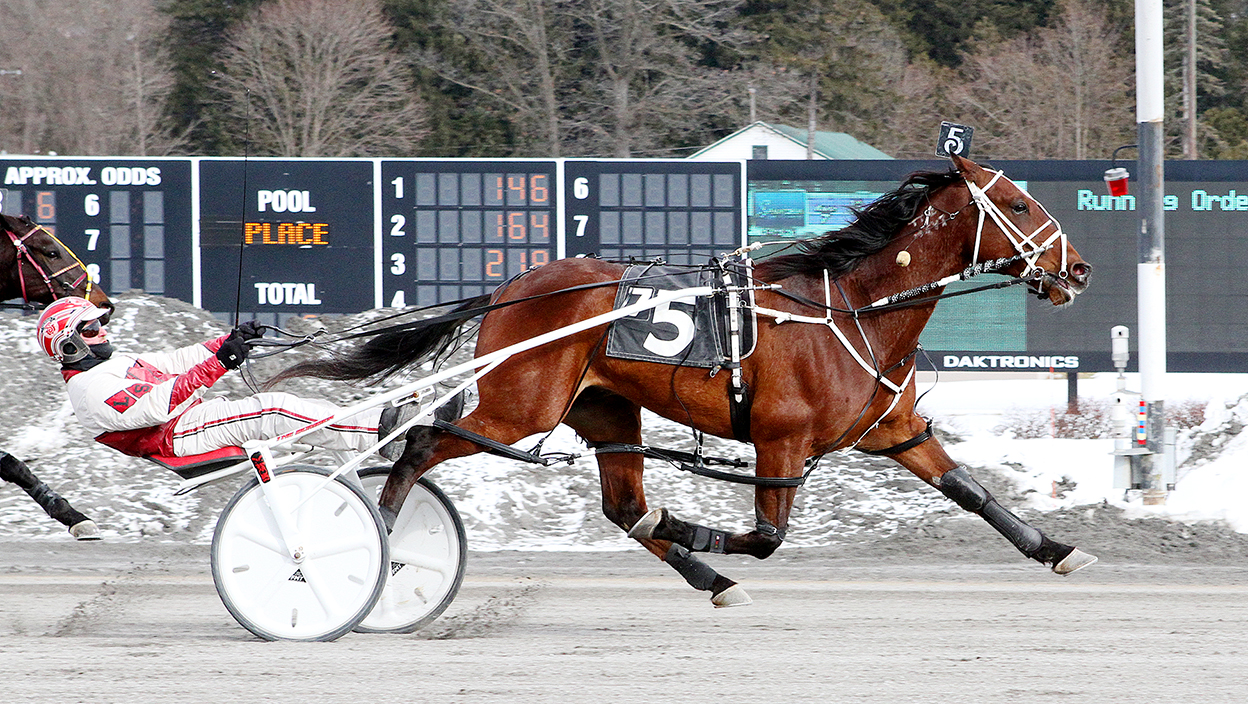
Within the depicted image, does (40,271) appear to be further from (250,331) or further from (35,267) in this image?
(250,331)

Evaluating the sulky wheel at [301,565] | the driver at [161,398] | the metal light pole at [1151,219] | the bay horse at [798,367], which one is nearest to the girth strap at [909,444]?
the bay horse at [798,367]

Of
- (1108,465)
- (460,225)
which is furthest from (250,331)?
(460,225)

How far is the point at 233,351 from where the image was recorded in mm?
5062

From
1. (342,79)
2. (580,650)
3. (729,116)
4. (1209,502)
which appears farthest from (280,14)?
(580,650)

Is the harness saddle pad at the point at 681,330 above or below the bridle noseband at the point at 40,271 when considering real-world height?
below

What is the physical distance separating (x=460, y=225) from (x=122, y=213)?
2.97 m

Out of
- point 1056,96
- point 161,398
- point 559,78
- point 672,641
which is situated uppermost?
point 559,78

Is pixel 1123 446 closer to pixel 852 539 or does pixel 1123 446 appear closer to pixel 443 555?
pixel 852 539

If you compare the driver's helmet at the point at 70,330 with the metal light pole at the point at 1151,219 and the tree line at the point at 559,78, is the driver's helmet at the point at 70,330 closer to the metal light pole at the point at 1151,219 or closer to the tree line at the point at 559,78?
the metal light pole at the point at 1151,219

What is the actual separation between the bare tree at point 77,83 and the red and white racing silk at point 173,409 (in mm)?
21690

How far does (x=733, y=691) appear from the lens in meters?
4.48

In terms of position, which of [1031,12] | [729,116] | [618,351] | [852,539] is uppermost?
[1031,12]

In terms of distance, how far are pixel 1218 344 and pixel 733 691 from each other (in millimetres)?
8682

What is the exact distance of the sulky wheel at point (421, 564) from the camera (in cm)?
558
